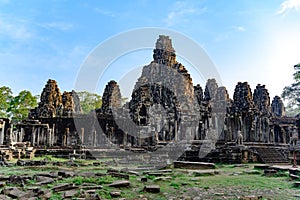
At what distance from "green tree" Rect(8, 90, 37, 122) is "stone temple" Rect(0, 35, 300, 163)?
646 cm

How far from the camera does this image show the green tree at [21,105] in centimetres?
4519

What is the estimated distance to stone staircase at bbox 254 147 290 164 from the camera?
19.5 metres

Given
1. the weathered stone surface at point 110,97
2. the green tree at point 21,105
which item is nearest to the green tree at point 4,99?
the green tree at point 21,105

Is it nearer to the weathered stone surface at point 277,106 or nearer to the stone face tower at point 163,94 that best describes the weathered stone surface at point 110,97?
the stone face tower at point 163,94

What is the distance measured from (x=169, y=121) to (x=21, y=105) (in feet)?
82.1

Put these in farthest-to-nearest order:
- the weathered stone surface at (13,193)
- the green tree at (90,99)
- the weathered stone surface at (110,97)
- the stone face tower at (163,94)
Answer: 1. the green tree at (90,99)
2. the weathered stone surface at (110,97)
3. the stone face tower at (163,94)
4. the weathered stone surface at (13,193)

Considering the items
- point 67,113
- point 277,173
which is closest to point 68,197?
point 277,173

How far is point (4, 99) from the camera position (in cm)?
4438

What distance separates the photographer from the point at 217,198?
7180 millimetres

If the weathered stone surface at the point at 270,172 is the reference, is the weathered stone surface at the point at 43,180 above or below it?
above

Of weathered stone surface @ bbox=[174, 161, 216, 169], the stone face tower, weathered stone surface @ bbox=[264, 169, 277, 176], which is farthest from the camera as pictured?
the stone face tower

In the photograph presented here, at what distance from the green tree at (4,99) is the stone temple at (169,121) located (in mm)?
8202

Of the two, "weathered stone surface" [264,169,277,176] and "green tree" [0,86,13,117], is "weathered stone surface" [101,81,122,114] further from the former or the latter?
"weathered stone surface" [264,169,277,176]

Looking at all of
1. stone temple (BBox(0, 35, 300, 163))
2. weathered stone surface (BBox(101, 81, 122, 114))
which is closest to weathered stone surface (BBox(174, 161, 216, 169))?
stone temple (BBox(0, 35, 300, 163))
